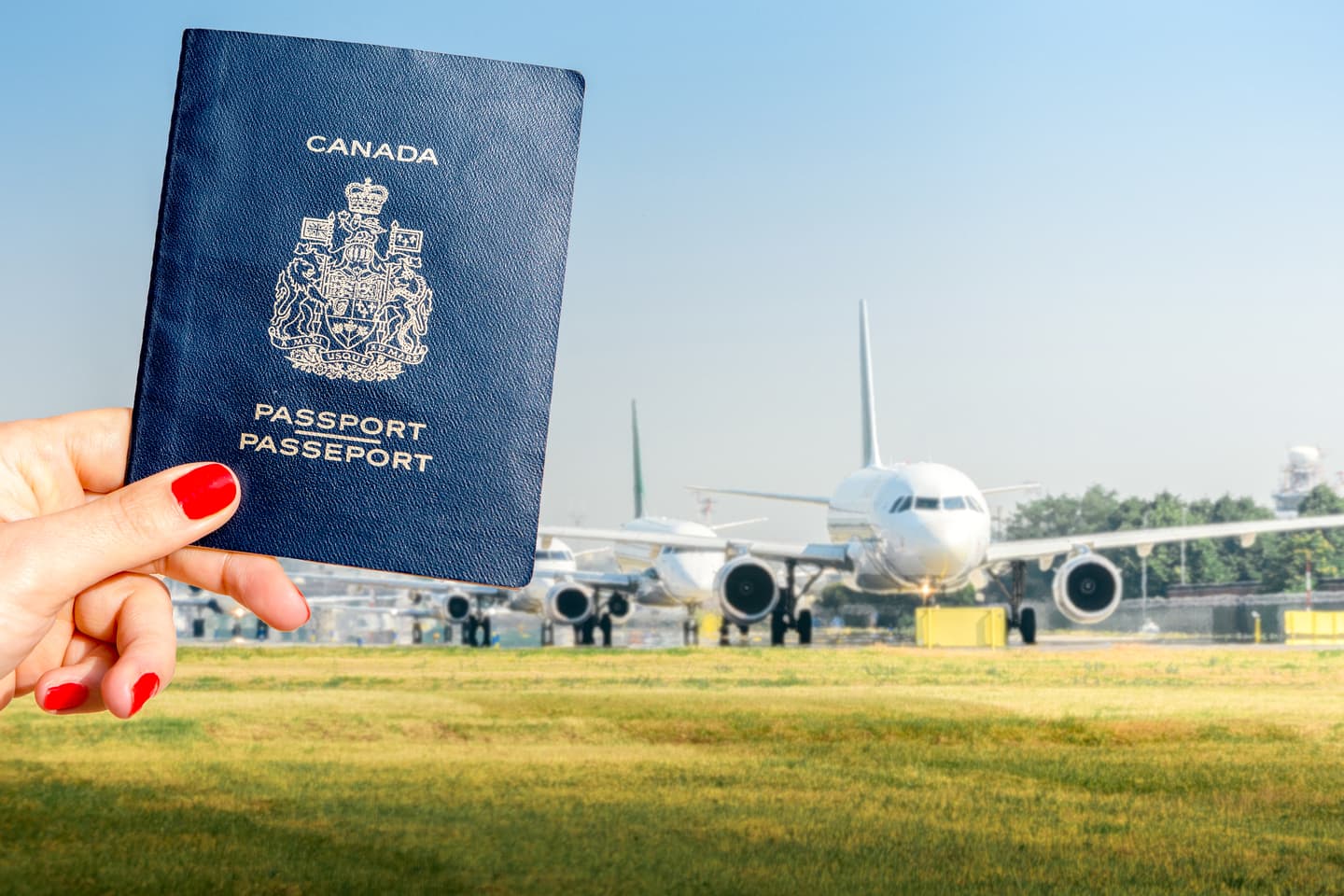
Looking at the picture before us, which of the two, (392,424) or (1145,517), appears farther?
(1145,517)

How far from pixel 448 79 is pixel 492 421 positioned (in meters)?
0.49

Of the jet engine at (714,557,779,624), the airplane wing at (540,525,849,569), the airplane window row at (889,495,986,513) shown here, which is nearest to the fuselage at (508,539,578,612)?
the airplane wing at (540,525,849,569)

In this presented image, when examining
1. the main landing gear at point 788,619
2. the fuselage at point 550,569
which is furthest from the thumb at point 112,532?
the fuselage at point 550,569

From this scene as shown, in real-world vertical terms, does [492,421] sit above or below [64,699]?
above

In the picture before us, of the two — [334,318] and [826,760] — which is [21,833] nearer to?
[826,760]

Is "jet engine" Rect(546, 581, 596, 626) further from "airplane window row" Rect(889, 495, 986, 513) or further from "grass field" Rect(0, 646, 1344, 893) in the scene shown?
"grass field" Rect(0, 646, 1344, 893)

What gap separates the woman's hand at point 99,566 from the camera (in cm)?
184

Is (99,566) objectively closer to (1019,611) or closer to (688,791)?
(688,791)

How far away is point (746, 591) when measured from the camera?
76.0ft

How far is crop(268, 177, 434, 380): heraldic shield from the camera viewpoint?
187 cm

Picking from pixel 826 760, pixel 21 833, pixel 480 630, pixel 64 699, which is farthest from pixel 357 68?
pixel 480 630

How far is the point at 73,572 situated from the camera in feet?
6.38

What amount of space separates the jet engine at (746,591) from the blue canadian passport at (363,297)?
21.2 m

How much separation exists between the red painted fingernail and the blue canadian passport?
1.31ft
